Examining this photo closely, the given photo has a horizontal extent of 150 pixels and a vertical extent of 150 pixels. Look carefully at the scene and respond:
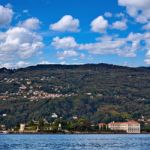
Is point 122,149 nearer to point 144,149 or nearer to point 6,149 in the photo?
point 144,149

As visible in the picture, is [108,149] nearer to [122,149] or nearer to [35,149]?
[122,149]

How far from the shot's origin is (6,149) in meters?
83.7

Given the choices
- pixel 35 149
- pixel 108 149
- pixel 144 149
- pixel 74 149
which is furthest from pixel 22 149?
pixel 144 149

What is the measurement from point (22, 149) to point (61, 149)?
691cm

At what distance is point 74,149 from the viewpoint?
86.4 m

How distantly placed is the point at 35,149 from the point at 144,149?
18.0 metres

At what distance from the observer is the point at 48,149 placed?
8638 centimetres

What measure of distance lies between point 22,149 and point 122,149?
16.6 m

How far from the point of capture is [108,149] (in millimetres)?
85750

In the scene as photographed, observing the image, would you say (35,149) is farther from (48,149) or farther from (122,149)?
(122,149)

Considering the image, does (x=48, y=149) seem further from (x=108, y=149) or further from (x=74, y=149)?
(x=108, y=149)

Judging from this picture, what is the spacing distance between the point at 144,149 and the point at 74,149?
464 inches

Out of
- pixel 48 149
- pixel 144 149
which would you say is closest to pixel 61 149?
pixel 48 149

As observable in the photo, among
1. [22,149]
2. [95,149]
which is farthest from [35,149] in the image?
[95,149]
